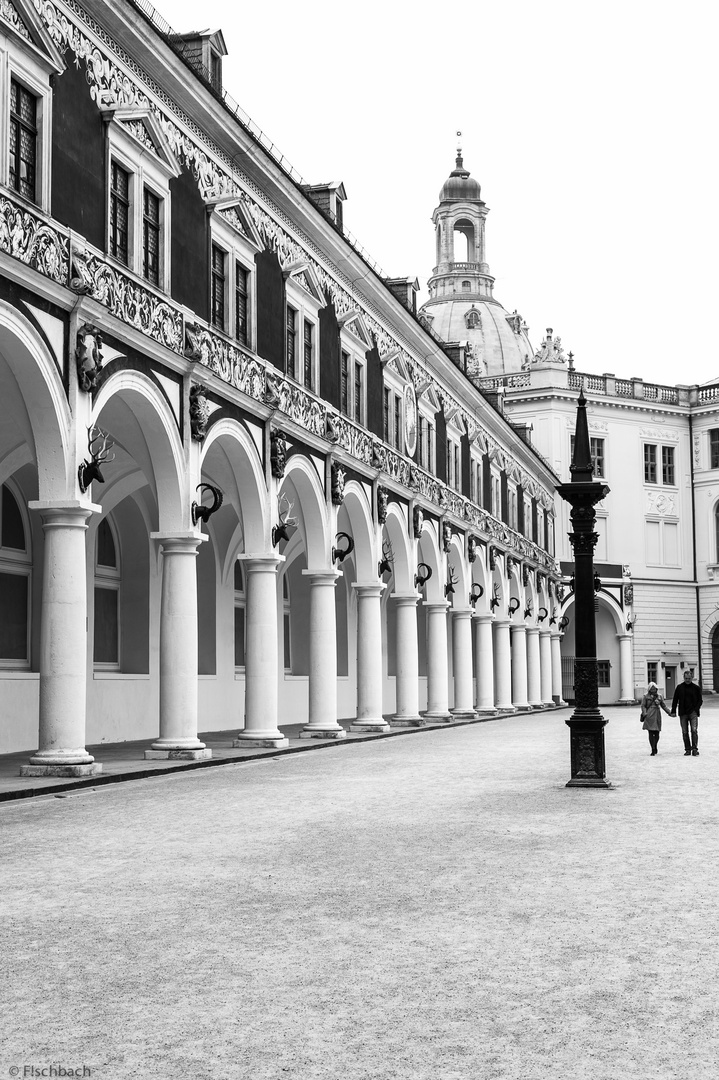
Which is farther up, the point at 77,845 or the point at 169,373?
the point at 169,373

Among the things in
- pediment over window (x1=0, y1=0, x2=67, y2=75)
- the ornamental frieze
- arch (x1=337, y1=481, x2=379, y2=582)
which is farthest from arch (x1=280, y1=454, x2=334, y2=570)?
pediment over window (x1=0, y1=0, x2=67, y2=75)

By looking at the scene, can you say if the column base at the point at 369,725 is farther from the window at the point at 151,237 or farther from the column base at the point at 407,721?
the window at the point at 151,237

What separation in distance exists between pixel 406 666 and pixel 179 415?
15205 millimetres

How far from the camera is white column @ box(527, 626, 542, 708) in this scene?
5302 centimetres

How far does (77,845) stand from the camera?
1057 centimetres

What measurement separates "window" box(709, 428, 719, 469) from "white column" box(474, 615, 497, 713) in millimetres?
27104

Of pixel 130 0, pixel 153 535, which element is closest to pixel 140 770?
pixel 153 535

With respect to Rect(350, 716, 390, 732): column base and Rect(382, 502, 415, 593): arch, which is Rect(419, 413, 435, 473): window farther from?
Rect(350, 716, 390, 732): column base

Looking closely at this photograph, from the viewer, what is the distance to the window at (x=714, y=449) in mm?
66812

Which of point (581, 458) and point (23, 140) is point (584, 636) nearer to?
point (581, 458)

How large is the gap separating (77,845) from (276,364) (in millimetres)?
15358

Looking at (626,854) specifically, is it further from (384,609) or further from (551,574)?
(551,574)

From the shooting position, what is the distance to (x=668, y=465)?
221ft

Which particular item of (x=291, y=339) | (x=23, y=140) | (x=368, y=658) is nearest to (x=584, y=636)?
(x=23, y=140)
